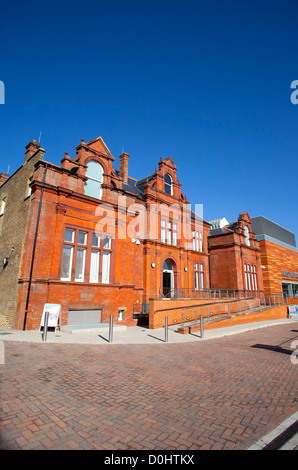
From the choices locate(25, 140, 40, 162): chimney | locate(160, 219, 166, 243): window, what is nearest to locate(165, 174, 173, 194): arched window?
locate(160, 219, 166, 243): window

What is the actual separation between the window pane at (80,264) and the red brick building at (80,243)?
6 centimetres

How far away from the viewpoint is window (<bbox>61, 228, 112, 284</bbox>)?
14715 millimetres

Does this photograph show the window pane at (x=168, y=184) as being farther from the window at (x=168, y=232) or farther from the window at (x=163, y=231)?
the window at (x=163, y=231)

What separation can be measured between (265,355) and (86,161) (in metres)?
15.0

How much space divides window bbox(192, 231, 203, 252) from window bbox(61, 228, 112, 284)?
13000 mm

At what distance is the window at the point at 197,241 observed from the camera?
27531 millimetres

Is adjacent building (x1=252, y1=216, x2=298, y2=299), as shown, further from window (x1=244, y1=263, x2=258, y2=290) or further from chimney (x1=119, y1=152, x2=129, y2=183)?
→ chimney (x1=119, y1=152, x2=129, y2=183)

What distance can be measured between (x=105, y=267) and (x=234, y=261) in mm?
17870

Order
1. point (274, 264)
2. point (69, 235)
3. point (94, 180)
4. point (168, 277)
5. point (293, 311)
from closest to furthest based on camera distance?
point (69, 235)
point (94, 180)
point (168, 277)
point (293, 311)
point (274, 264)

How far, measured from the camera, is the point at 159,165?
84.3 feet

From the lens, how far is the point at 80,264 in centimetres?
1538

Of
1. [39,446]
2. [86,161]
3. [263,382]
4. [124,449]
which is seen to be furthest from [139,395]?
[86,161]

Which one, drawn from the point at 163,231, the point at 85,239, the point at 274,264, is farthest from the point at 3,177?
the point at 274,264

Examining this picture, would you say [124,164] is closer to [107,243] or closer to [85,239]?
[107,243]
